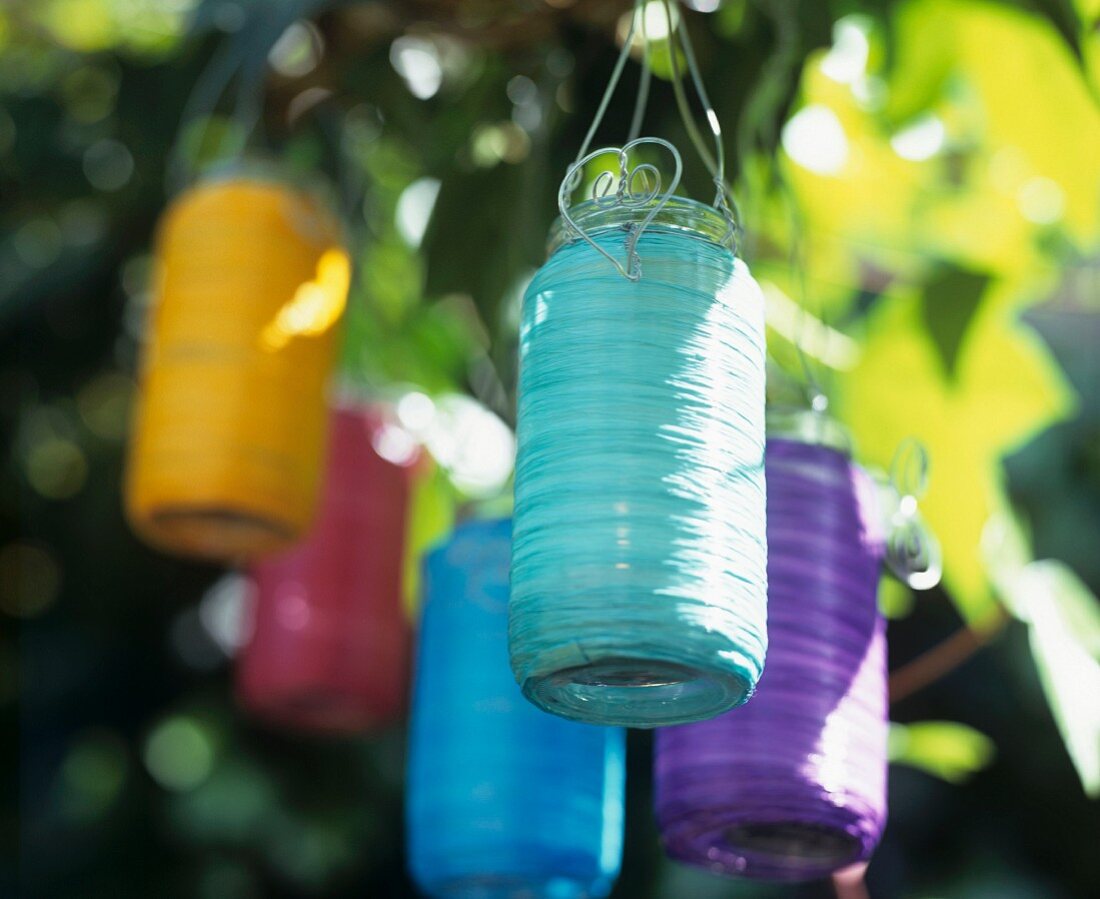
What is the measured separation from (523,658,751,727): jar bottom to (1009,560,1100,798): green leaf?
0.45 m

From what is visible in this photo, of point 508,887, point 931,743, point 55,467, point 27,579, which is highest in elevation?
point 55,467

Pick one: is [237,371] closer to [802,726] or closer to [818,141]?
[802,726]

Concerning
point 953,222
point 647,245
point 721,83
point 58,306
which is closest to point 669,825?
point 647,245

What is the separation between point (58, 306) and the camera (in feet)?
8.17

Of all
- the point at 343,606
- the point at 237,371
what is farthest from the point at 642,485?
the point at 343,606

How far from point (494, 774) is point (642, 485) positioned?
424 millimetres

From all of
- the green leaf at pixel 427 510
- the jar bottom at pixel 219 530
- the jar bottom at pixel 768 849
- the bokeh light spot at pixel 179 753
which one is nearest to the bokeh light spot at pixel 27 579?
the bokeh light spot at pixel 179 753

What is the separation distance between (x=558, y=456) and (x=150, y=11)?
187 cm

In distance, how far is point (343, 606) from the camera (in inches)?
67.1

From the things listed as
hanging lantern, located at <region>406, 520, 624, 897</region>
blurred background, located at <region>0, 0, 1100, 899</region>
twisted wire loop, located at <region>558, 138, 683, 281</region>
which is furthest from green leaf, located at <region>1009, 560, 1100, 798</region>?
twisted wire loop, located at <region>558, 138, 683, 281</region>

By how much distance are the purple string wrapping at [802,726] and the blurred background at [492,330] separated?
193 mm

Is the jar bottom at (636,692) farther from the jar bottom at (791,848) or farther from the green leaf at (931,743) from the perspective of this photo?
the green leaf at (931,743)

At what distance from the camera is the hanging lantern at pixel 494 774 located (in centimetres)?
118

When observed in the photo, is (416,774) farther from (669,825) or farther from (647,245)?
(647,245)
